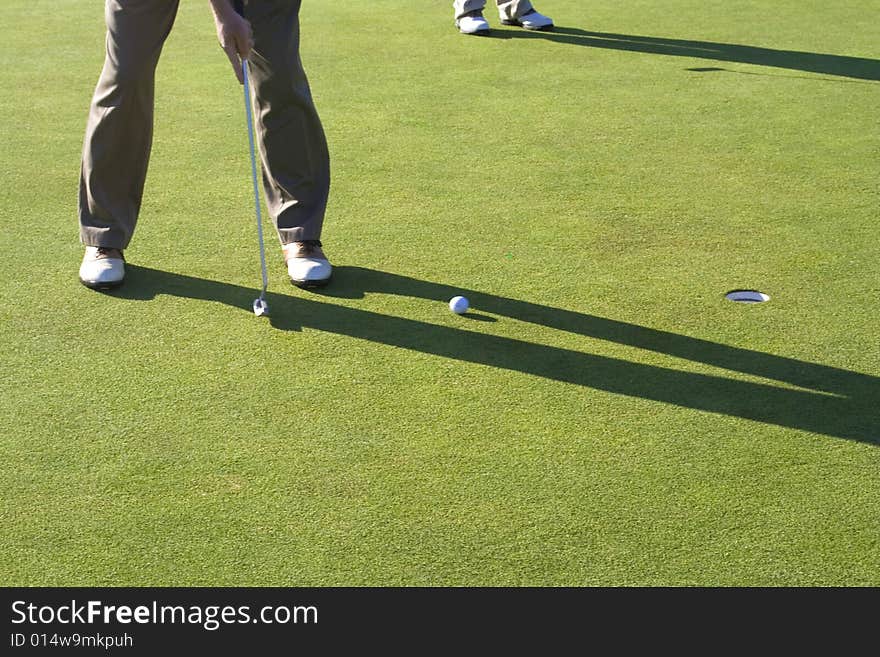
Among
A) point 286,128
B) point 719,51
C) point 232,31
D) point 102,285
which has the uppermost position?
point 232,31

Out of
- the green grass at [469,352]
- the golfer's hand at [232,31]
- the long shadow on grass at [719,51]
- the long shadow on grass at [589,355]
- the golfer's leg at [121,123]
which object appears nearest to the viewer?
the green grass at [469,352]

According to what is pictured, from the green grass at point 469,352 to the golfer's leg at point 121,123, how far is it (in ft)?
0.58

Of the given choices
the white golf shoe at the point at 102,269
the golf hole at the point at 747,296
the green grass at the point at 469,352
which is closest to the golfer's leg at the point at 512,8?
the green grass at the point at 469,352

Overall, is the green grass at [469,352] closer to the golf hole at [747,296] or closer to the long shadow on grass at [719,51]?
the golf hole at [747,296]

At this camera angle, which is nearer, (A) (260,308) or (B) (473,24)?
(A) (260,308)

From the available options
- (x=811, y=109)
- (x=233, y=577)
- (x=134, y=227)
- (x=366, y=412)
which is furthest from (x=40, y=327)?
(x=811, y=109)

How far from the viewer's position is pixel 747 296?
362cm

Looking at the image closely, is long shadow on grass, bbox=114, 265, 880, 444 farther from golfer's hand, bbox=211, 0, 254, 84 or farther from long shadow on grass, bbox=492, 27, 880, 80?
long shadow on grass, bbox=492, 27, 880, 80

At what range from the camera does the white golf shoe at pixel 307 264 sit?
12.1 ft

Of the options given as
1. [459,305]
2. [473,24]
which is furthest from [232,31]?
[473,24]

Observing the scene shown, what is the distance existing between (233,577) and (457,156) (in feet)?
9.10

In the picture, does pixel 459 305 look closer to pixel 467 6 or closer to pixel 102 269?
pixel 102 269

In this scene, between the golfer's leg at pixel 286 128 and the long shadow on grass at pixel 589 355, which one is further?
the golfer's leg at pixel 286 128

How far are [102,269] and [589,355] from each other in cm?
142
